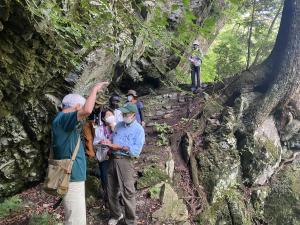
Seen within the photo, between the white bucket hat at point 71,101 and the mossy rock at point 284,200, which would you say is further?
the mossy rock at point 284,200

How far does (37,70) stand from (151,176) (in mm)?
3512

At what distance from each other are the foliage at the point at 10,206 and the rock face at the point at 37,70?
0.25m

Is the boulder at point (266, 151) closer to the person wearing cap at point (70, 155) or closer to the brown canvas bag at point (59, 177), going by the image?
the person wearing cap at point (70, 155)

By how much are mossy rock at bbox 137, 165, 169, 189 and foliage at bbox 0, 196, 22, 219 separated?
8.39 ft

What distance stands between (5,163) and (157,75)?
8640mm

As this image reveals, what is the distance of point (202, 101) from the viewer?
11.7 metres

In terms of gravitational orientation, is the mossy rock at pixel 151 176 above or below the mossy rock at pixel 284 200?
above

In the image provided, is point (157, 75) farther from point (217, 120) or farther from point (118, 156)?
point (118, 156)

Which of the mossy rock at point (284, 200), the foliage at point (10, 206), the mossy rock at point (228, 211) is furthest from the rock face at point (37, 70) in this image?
the mossy rock at point (284, 200)

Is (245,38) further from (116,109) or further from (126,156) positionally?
(126,156)

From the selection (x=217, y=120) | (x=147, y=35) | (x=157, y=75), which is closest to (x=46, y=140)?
(x=147, y=35)

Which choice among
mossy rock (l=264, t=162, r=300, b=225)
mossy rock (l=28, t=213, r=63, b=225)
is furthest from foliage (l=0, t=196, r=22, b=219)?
mossy rock (l=264, t=162, r=300, b=225)

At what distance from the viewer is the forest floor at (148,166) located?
6516 millimetres

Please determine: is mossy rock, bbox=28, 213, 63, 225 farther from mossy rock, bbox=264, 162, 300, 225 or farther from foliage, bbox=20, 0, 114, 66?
mossy rock, bbox=264, 162, 300, 225
